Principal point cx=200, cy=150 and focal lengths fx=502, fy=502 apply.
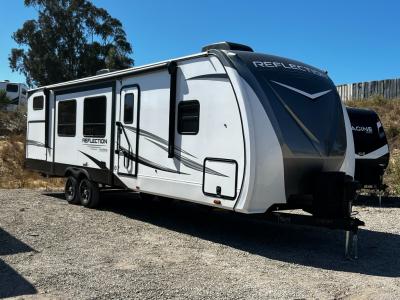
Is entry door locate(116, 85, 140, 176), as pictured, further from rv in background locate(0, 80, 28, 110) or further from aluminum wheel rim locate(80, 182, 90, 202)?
rv in background locate(0, 80, 28, 110)

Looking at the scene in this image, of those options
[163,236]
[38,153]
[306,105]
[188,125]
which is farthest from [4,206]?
[306,105]

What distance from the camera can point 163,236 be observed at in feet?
27.5

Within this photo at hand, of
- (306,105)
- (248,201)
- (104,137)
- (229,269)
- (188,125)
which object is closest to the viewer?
(229,269)

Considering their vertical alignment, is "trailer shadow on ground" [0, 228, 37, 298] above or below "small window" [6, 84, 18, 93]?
below

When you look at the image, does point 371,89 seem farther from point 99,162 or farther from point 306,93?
point 306,93

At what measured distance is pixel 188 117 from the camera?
813cm

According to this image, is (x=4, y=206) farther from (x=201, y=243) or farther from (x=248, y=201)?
(x=248, y=201)

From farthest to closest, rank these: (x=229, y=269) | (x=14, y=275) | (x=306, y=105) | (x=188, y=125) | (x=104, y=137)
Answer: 1. (x=104, y=137)
2. (x=188, y=125)
3. (x=306, y=105)
4. (x=229, y=269)
5. (x=14, y=275)

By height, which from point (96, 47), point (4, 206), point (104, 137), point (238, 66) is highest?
point (96, 47)

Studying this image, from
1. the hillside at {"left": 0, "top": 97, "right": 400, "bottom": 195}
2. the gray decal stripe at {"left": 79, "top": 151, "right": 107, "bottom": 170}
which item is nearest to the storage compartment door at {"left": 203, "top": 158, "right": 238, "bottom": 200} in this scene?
the gray decal stripe at {"left": 79, "top": 151, "right": 107, "bottom": 170}

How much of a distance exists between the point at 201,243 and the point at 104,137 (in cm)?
358

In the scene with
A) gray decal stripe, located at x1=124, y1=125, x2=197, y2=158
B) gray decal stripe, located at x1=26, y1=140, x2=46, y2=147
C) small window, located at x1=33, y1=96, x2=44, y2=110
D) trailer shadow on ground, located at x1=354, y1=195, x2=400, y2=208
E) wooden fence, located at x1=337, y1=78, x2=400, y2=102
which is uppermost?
wooden fence, located at x1=337, y1=78, x2=400, y2=102

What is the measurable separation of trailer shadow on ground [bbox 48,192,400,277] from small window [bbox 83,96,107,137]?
1.75m

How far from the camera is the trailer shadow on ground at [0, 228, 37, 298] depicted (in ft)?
17.5
